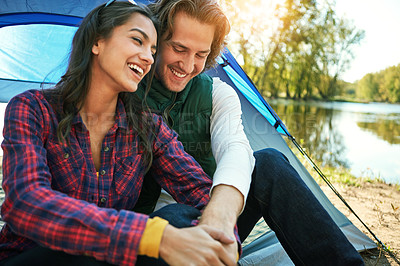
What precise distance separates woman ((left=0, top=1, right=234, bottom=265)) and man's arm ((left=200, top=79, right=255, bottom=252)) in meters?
0.07

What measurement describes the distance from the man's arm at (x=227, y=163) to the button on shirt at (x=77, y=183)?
94 millimetres

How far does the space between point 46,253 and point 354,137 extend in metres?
8.92

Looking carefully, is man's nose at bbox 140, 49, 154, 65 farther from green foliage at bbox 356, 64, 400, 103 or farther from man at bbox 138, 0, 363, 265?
green foliage at bbox 356, 64, 400, 103

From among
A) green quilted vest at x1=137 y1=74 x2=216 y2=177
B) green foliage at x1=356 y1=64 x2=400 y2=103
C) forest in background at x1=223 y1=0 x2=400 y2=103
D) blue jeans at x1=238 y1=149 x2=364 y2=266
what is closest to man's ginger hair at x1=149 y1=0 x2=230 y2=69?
green quilted vest at x1=137 y1=74 x2=216 y2=177

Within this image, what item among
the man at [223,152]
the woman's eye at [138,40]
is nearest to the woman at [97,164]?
the woman's eye at [138,40]

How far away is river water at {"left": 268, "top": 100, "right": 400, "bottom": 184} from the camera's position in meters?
5.85

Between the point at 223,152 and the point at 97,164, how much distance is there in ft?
1.65

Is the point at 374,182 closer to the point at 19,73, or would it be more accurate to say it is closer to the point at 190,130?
the point at 190,130

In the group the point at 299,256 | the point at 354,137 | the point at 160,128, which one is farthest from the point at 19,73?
the point at 354,137

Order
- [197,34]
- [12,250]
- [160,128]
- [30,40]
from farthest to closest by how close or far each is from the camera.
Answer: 1. [30,40]
2. [197,34]
3. [160,128]
4. [12,250]

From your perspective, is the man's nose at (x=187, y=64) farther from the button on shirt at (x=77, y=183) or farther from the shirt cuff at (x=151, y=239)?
the shirt cuff at (x=151, y=239)

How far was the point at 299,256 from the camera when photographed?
1201 mm

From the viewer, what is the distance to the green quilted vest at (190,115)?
5.51 ft

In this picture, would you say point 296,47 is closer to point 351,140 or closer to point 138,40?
point 351,140
